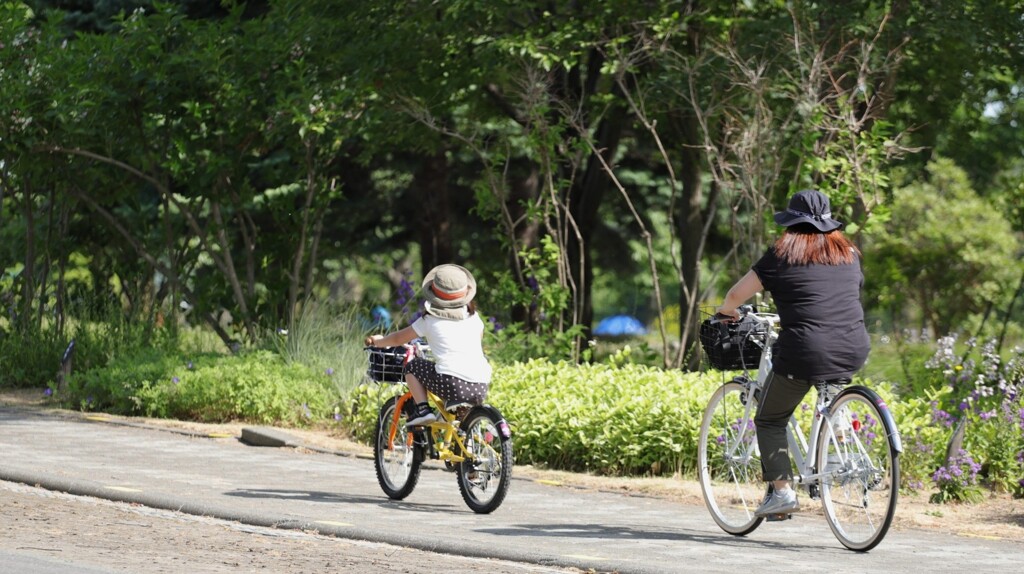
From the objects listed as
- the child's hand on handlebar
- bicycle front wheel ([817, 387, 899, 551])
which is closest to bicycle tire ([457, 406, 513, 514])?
the child's hand on handlebar

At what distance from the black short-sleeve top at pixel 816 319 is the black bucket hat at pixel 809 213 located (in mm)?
192

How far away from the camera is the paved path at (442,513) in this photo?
273 inches

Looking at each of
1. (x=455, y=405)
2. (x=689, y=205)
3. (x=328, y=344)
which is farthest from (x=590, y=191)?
(x=455, y=405)

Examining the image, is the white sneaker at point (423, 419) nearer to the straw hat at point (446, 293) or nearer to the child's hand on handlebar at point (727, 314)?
the straw hat at point (446, 293)


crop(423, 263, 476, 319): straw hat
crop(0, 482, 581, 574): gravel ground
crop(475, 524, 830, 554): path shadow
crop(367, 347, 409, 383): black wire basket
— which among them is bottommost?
crop(0, 482, 581, 574): gravel ground

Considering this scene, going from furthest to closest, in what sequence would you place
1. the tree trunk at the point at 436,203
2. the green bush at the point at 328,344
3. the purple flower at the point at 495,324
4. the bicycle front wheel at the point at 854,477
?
1. the tree trunk at the point at 436,203
2. the purple flower at the point at 495,324
3. the green bush at the point at 328,344
4. the bicycle front wheel at the point at 854,477

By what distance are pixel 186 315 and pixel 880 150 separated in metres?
7.82

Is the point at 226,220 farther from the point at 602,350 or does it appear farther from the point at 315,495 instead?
the point at 602,350

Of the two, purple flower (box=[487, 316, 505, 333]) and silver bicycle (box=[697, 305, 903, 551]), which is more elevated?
purple flower (box=[487, 316, 505, 333])

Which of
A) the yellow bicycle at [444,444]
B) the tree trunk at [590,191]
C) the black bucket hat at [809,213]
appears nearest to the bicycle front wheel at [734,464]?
the black bucket hat at [809,213]

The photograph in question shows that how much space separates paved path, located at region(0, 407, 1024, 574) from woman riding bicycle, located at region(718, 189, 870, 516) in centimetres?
49

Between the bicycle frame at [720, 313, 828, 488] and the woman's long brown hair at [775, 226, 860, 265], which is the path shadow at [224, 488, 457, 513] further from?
the woman's long brown hair at [775, 226, 860, 265]

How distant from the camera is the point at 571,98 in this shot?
17.4 metres

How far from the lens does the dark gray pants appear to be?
23.8 feet
